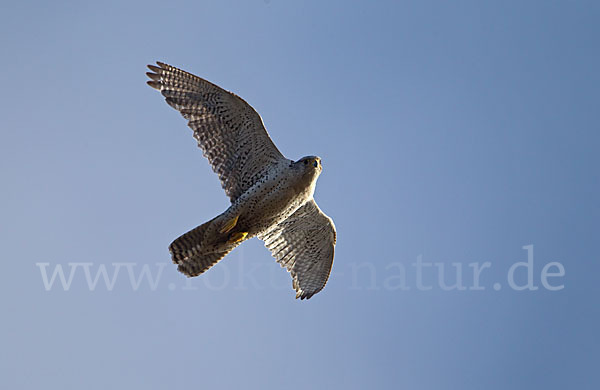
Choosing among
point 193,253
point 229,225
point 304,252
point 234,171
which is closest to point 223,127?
point 234,171

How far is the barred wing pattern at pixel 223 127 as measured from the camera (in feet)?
33.9

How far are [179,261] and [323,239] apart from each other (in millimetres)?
2263

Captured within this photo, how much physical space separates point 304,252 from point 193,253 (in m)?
1.90

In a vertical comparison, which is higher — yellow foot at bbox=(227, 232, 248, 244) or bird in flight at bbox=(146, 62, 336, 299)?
bird in flight at bbox=(146, 62, 336, 299)

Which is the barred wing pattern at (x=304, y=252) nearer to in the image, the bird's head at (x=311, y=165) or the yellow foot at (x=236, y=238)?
the yellow foot at (x=236, y=238)

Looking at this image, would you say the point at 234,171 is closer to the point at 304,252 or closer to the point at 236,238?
the point at 236,238

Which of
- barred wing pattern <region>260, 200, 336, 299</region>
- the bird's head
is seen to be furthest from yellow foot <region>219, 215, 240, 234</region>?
the bird's head

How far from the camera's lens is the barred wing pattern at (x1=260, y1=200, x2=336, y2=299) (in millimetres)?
11344

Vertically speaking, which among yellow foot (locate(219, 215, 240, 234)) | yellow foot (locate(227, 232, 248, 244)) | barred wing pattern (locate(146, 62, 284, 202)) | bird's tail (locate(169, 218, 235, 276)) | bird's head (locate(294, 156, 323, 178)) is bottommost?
bird's tail (locate(169, 218, 235, 276))

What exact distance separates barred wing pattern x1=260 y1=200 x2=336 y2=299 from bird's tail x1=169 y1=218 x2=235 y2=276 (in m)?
1.08

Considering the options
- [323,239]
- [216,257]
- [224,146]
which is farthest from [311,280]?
[224,146]

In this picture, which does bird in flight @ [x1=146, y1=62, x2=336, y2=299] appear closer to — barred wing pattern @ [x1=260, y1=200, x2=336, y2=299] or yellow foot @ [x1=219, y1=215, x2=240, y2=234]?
yellow foot @ [x1=219, y1=215, x2=240, y2=234]

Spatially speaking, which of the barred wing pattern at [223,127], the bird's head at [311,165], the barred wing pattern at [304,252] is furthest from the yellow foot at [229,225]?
the bird's head at [311,165]

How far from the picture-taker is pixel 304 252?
11523mm
